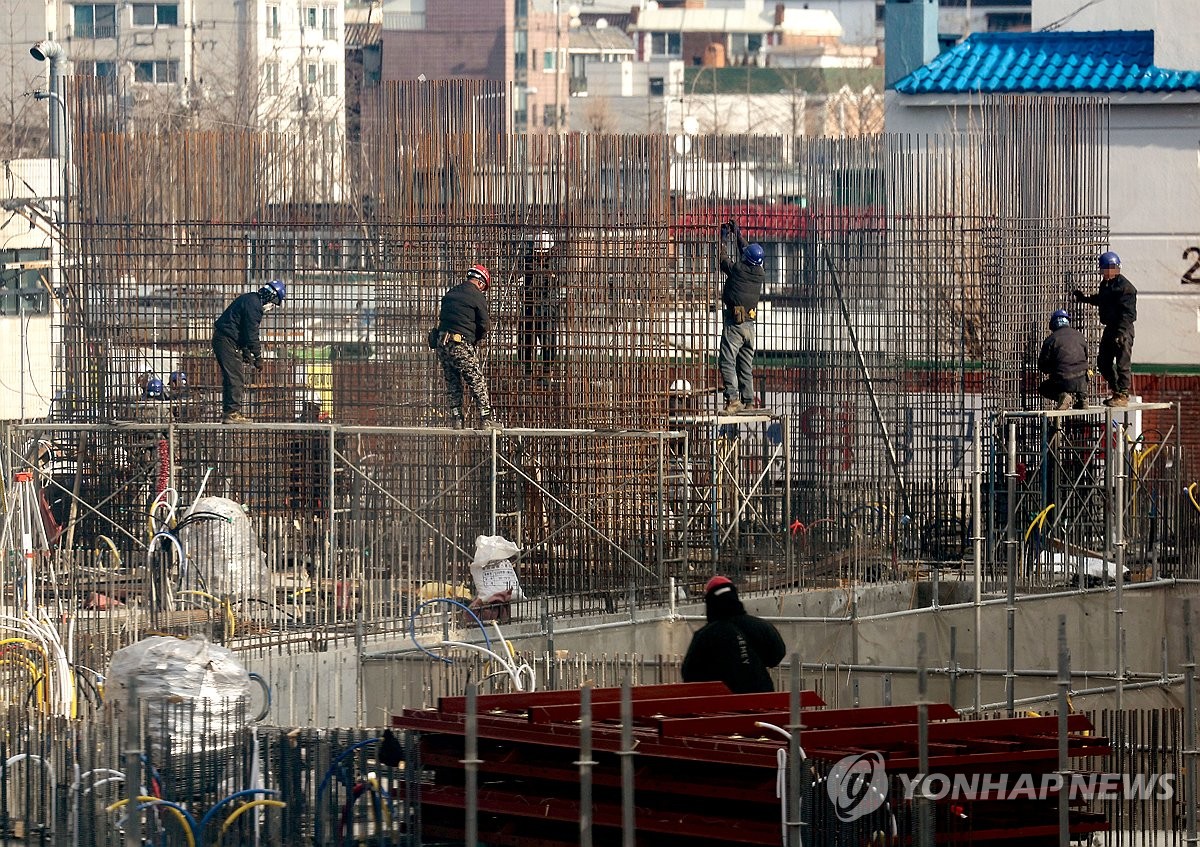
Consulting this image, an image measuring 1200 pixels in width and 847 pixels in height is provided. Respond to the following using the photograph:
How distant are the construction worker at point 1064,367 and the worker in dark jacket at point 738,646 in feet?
30.5

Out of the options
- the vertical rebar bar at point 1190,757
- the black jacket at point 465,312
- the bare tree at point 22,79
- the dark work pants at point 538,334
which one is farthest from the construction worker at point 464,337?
the bare tree at point 22,79

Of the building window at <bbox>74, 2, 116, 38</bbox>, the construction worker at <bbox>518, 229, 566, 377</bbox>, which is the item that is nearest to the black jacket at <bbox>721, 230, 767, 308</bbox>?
the construction worker at <bbox>518, 229, 566, 377</bbox>

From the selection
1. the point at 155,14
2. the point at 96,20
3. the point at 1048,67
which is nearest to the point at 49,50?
the point at 1048,67

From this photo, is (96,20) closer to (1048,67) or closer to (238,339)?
(1048,67)

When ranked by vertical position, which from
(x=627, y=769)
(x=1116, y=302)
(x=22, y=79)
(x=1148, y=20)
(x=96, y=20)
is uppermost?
(x=96, y=20)

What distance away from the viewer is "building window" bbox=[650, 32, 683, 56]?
124875 mm

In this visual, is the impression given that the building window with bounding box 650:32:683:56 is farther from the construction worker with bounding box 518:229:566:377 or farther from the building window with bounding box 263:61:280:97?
the construction worker with bounding box 518:229:566:377

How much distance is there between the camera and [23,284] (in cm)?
3647

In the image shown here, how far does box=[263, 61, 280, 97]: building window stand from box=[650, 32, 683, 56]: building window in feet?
199

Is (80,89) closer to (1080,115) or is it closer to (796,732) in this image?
(1080,115)

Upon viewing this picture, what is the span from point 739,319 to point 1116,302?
427 centimetres

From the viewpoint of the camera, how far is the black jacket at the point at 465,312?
1978 centimetres

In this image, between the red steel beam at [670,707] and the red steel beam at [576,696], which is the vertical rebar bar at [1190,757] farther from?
the red steel beam at [576,696]

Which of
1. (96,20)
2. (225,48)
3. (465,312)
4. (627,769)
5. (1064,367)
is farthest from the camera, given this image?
(225,48)
